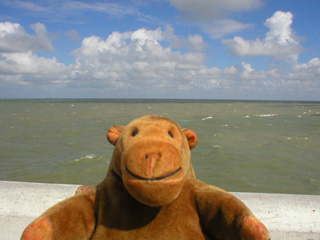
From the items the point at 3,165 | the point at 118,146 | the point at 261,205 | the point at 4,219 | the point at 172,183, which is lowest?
the point at 3,165

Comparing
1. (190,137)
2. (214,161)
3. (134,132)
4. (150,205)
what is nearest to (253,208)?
(190,137)

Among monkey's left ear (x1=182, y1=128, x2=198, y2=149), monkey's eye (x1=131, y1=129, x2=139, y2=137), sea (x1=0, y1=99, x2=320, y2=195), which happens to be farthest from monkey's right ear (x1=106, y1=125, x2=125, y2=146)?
sea (x1=0, y1=99, x2=320, y2=195)

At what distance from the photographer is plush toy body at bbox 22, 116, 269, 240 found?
158cm

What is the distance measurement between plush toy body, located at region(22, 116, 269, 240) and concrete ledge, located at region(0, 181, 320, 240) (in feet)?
2.26

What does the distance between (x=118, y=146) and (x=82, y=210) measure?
→ 0.44m

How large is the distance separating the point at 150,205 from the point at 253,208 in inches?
41.5

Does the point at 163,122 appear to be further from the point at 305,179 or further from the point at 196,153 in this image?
the point at 196,153

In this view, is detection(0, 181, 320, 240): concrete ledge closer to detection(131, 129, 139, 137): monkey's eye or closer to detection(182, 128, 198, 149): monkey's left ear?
detection(182, 128, 198, 149): monkey's left ear

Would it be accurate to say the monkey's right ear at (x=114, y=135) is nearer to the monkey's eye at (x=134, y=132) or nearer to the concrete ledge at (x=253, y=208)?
the monkey's eye at (x=134, y=132)

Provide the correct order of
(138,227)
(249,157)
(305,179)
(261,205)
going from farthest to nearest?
(249,157) < (305,179) < (261,205) < (138,227)

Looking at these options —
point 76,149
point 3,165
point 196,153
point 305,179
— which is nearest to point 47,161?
point 3,165

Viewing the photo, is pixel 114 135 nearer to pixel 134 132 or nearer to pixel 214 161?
pixel 134 132

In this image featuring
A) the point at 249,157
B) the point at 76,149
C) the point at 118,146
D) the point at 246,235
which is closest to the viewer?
the point at 246,235

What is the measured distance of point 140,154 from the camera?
1.63 meters
